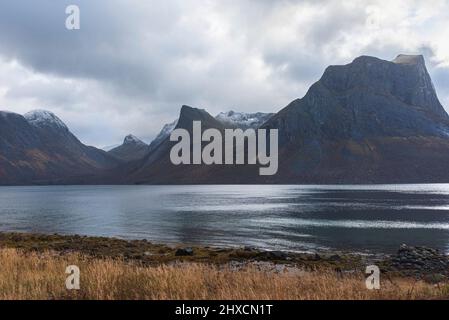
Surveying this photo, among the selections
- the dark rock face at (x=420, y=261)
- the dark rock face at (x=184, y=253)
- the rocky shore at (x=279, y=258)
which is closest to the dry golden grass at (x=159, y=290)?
the rocky shore at (x=279, y=258)

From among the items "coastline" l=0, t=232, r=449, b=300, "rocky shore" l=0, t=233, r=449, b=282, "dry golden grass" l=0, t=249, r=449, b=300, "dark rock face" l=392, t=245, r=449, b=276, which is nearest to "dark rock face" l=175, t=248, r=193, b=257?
"rocky shore" l=0, t=233, r=449, b=282

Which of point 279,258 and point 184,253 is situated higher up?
point 279,258

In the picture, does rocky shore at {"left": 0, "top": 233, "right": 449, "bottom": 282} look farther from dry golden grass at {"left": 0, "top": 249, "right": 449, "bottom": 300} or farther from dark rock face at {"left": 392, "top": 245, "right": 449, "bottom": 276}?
dry golden grass at {"left": 0, "top": 249, "right": 449, "bottom": 300}

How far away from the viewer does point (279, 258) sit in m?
40.4

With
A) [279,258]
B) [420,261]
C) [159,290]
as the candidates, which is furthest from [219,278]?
[420,261]

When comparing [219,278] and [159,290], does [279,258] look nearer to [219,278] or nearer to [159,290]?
[219,278]

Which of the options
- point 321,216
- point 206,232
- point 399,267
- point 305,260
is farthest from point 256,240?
point 321,216

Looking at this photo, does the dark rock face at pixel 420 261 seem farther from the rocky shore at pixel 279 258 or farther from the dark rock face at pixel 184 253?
the dark rock face at pixel 184 253

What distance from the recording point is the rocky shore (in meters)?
35.9

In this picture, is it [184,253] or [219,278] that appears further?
[184,253]
